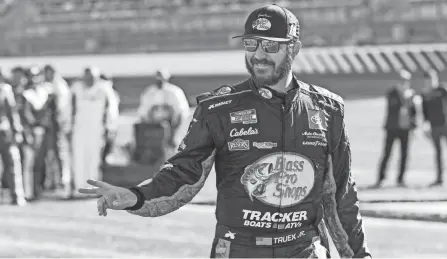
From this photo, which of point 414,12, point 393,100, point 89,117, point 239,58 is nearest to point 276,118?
point 89,117

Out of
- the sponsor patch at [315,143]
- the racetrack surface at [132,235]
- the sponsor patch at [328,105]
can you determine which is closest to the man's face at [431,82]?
the racetrack surface at [132,235]

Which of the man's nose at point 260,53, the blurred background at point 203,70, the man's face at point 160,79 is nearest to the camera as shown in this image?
the man's nose at point 260,53

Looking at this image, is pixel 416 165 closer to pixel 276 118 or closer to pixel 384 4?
pixel 276 118

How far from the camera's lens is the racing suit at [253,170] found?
416 centimetres

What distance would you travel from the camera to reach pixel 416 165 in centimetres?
1916

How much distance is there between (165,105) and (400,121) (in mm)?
3658

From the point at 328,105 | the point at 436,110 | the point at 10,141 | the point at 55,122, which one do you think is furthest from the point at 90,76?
the point at 328,105

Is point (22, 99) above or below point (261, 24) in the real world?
below

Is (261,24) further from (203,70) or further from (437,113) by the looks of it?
(203,70)

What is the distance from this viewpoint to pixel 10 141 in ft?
44.4

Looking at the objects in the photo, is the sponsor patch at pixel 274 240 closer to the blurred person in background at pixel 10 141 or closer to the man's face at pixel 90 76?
the blurred person in background at pixel 10 141

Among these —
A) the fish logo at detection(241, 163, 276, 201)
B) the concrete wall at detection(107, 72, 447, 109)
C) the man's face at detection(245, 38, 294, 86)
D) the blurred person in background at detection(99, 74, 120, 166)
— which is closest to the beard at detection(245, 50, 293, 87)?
the man's face at detection(245, 38, 294, 86)

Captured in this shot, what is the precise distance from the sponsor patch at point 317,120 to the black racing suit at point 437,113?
1154 centimetres

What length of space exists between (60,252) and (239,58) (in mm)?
22036
